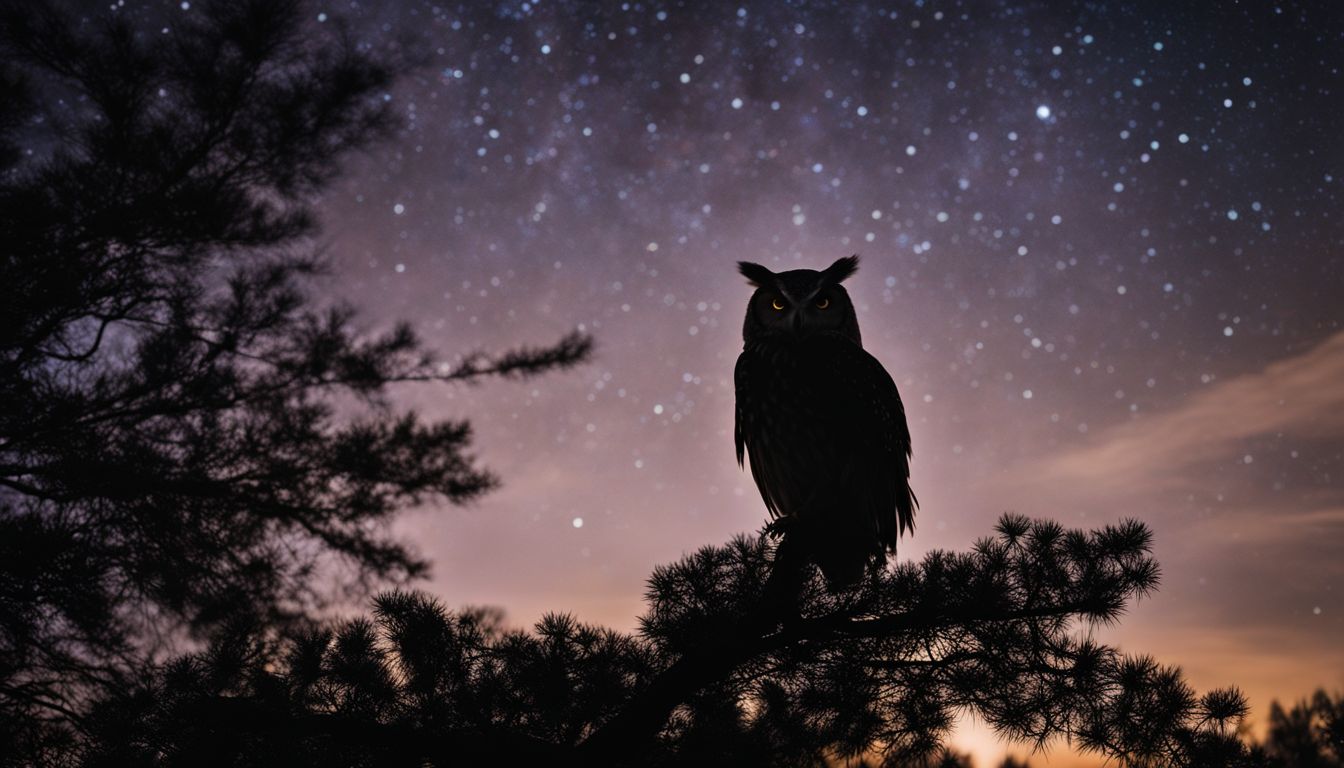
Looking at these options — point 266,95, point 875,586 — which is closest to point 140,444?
point 266,95

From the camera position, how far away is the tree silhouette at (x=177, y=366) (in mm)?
4699

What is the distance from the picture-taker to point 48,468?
4.81m

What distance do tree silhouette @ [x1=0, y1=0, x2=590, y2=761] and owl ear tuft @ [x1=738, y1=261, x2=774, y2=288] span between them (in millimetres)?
3519

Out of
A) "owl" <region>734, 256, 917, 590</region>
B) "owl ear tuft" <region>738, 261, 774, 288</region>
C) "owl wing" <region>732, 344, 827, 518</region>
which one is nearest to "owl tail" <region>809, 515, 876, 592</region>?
"owl" <region>734, 256, 917, 590</region>

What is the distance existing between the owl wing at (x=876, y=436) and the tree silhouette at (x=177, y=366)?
3.75 metres

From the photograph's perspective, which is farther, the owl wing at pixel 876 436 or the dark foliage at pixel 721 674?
the owl wing at pixel 876 436

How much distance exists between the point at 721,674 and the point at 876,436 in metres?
1.21

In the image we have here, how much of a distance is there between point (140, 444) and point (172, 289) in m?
1.23

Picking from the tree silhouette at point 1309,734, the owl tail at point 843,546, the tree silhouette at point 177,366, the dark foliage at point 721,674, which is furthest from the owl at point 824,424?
the tree silhouette at point 177,366

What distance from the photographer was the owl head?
10.3ft

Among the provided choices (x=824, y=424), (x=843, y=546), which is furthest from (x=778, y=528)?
(x=824, y=424)

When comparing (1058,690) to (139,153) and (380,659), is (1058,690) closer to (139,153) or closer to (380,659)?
(380,659)

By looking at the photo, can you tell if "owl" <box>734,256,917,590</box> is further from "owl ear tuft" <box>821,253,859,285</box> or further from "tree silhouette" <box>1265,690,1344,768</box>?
"tree silhouette" <box>1265,690,1344,768</box>

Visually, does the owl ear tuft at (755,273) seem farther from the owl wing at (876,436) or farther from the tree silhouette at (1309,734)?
the tree silhouette at (1309,734)
